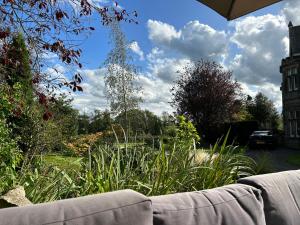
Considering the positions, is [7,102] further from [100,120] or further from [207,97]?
[207,97]

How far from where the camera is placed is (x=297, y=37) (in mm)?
37000

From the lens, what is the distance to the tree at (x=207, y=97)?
38.8m

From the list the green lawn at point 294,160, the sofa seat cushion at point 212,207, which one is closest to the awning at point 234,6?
the sofa seat cushion at point 212,207

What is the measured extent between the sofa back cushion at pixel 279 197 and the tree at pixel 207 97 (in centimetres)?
3430

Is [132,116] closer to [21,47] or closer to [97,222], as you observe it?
[21,47]

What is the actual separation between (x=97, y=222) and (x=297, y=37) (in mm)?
36863

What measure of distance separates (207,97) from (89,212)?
36676mm

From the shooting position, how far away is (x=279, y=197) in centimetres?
363

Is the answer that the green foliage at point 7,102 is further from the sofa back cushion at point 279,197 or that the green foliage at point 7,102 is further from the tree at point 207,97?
the tree at point 207,97

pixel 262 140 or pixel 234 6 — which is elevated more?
pixel 234 6

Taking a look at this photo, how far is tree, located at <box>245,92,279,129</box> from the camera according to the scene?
5591cm

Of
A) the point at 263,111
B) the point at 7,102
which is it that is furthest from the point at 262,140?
the point at 7,102

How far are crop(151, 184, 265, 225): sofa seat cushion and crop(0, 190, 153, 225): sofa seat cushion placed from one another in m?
0.17

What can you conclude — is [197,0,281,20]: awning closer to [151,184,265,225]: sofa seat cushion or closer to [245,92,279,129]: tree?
[151,184,265,225]: sofa seat cushion
